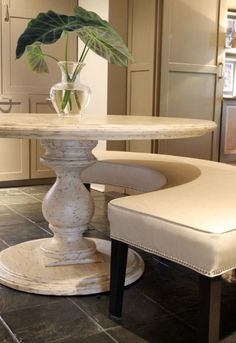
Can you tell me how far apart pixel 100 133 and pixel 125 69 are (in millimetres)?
2472

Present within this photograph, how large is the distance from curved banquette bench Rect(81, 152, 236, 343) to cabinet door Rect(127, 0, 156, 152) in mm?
1756

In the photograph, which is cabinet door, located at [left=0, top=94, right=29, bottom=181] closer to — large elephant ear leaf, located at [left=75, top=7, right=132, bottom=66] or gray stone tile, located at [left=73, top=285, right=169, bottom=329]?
large elephant ear leaf, located at [left=75, top=7, right=132, bottom=66]

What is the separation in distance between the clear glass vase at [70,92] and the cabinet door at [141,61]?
1.56m

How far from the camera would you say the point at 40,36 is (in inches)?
71.5

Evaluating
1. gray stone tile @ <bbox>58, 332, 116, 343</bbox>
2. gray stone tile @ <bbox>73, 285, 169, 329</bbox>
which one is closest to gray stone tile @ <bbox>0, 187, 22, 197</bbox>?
gray stone tile @ <bbox>73, 285, 169, 329</bbox>

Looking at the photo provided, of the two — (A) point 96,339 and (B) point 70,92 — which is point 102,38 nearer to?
(B) point 70,92

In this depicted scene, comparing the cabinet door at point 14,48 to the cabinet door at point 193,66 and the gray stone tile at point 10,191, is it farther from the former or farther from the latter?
the cabinet door at point 193,66

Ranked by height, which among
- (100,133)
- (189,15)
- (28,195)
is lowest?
(28,195)

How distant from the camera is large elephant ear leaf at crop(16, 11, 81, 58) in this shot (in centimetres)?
180

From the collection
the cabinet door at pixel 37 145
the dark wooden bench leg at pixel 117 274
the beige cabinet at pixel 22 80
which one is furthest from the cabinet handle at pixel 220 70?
the dark wooden bench leg at pixel 117 274

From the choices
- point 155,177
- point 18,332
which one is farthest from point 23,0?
point 18,332

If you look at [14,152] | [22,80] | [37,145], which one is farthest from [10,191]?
[22,80]

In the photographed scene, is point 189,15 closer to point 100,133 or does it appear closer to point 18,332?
point 100,133

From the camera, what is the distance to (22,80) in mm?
4062
